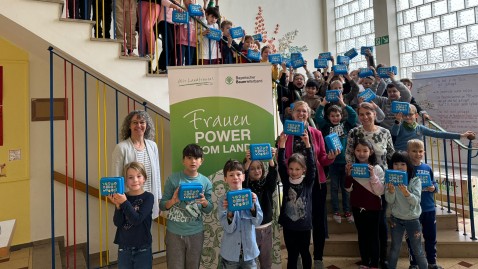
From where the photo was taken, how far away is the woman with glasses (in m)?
2.16

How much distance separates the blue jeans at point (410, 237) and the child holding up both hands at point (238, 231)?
1.12m

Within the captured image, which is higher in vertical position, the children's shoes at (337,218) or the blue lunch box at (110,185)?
the blue lunch box at (110,185)

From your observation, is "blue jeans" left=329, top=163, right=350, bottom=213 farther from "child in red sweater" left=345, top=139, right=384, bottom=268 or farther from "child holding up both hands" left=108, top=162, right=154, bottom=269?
"child holding up both hands" left=108, top=162, right=154, bottom=269

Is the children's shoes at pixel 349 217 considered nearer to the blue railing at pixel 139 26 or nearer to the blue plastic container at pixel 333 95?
the blue plastic container at pixel 333 95

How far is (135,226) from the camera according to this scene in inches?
77.0

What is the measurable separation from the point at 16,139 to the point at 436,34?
270 inches

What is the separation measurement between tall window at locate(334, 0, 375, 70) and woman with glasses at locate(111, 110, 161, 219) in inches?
254

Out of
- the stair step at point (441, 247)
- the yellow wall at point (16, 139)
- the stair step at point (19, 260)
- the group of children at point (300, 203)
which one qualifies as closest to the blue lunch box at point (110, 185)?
the group of children at point (300, 203)

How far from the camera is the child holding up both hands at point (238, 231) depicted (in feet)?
6.61

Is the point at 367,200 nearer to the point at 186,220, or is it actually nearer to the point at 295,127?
the point at 295,127

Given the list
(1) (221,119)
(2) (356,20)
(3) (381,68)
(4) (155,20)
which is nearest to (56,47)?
(4) (155,20)

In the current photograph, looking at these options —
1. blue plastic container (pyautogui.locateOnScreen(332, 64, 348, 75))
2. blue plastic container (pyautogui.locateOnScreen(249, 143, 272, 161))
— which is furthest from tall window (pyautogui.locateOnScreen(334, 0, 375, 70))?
blue plastic container (pyautogui.locateOnScreen(249, 143, 272, 161))

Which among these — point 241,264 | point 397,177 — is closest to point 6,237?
point 241,264

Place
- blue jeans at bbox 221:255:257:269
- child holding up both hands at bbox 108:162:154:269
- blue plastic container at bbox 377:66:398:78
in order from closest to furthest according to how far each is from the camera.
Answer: child holding up both hands at bbox 108:162:154:269, blue jeans at bbox 221:255:257:269, blue plastic container at bbox 377:66:398:78
